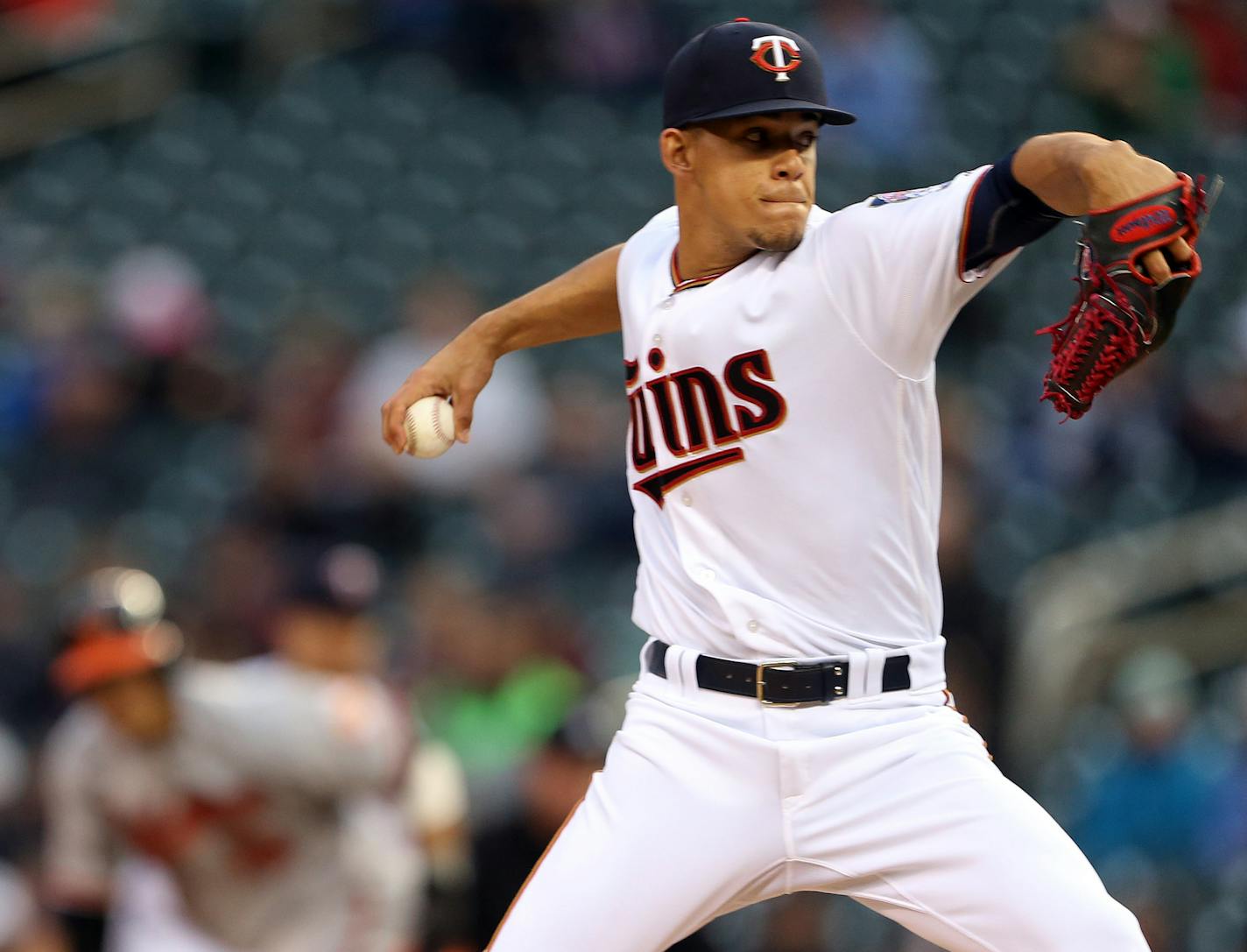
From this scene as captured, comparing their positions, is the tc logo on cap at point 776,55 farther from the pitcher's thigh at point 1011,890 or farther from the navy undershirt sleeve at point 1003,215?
the pitcher's thigh at point 1011,890

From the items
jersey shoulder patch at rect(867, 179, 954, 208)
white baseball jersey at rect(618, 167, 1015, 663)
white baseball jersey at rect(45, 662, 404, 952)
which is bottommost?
white baseball jersey at rect(45, 662, 404, 952)

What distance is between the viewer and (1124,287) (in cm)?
245

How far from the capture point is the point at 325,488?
7.78 m

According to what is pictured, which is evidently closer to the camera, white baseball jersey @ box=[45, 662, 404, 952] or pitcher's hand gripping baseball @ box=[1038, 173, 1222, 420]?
pitcher's hand gripping baseball @ box=[1038, 173, 1222, 420]

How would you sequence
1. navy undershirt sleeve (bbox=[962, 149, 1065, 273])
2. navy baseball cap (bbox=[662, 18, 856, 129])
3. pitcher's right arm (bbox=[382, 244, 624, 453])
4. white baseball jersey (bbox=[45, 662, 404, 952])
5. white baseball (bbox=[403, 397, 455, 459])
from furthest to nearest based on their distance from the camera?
white baseball jersey (bbox=[45, 662, 404, 952])
pitcher's right arm (bbox=[382, 244, 624, 453])
white baseball (bbox=[403, 397, 455, 459])
navy baseball cap (bbox=[662, 18, 856, 129])
navy undershirt sleeve (bbox=[962, 149, 1065, 273])

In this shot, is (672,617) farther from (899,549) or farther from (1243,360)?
(1243,360)

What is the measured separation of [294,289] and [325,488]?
171 cm

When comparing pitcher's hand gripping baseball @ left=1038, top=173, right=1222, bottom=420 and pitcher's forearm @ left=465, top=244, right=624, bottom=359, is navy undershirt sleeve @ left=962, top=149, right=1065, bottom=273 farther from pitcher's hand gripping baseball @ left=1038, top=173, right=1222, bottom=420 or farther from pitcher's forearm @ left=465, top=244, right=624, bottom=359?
pitcher's forearm @ left=465, top=244, right=624, bottom=359

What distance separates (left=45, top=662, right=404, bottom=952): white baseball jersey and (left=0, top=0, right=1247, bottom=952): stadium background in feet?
2.75

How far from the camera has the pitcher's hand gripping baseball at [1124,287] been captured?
238 cm

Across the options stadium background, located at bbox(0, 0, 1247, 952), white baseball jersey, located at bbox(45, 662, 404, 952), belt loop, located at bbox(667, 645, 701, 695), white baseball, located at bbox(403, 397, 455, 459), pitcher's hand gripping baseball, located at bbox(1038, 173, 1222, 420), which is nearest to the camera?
pitcher's hand gripping baseball, located at bbox(1038, 173, 1222, 420)

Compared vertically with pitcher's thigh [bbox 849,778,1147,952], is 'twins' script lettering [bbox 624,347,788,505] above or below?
above

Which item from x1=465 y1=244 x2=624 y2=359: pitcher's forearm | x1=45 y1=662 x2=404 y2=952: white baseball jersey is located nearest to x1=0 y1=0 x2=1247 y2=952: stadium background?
x1=45 y1=662 x2=404 y2=952: white baseball jersey

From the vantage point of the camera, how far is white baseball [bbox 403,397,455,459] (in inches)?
125
